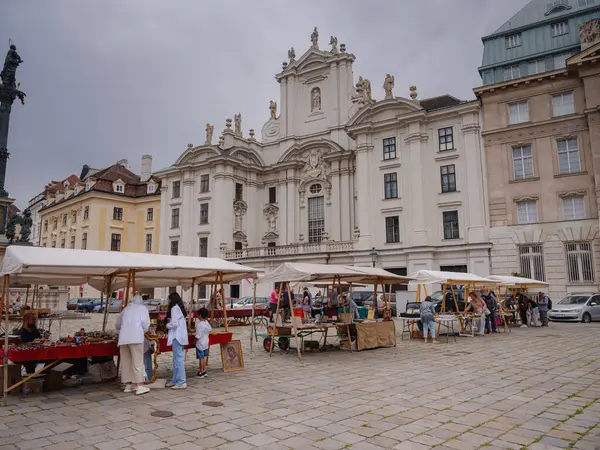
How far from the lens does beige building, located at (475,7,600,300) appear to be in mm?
Result: 28750

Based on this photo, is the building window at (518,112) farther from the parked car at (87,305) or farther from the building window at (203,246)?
the parked car at (87,305)

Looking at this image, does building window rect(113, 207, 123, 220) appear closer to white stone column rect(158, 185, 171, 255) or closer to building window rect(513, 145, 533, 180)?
white stone column rect(158, 185, 171, 255)

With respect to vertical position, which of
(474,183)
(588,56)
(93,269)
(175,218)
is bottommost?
(93,269)

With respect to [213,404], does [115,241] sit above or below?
above

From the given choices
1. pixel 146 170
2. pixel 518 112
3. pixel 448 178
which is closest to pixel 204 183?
pixel 146 170

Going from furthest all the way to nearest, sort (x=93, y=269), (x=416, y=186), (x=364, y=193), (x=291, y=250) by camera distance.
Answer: (x=291, y=250), (x=364, y=193), (x=416, y=186), (x=93, y=269)

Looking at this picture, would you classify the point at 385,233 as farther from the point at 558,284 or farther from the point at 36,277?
the point at 36,277

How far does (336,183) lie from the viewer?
4084 cm

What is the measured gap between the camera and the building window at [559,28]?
129ft

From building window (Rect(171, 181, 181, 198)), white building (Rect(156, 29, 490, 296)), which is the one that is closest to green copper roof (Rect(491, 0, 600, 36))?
white building (Rect(156, 29, 490, 296))

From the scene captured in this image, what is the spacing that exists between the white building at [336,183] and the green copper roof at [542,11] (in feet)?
37.0

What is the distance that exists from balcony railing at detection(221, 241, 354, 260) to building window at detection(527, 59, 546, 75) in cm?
2127

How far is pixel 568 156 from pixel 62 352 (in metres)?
31.5

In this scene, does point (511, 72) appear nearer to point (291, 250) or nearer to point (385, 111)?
point (385, 111)
